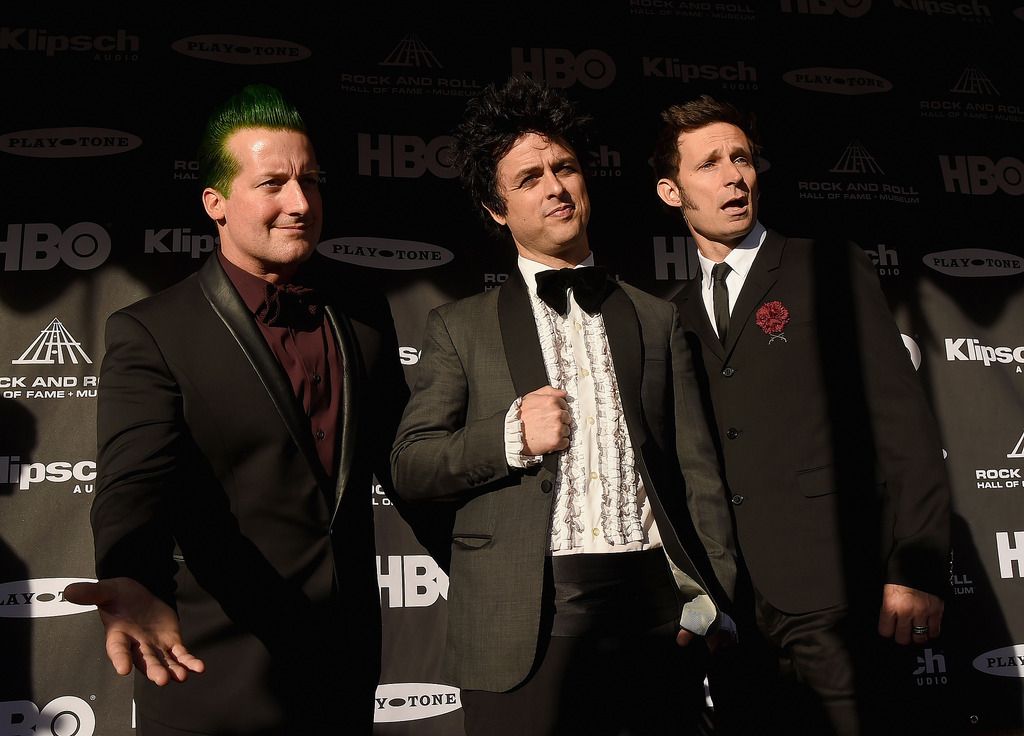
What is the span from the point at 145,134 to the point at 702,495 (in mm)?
3215

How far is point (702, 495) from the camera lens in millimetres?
2107

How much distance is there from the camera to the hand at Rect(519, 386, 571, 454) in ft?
6.04

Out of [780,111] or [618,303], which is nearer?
[618,303]

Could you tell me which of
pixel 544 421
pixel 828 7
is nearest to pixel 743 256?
pixel 544 421

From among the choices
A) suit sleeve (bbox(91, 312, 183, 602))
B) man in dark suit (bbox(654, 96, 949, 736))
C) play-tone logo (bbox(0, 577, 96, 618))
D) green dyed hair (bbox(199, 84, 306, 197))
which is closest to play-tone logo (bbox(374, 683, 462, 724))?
play-tone logo (bbox(0, 577, 96, 618))

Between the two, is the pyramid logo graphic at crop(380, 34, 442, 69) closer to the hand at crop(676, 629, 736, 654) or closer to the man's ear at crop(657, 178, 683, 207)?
the man's ear at crop(657, 178, 683, 207)

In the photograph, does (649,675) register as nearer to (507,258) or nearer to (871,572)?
(871,572)

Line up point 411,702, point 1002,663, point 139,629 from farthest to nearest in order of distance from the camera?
point 1002,663 → point 411,702 → point 139,629

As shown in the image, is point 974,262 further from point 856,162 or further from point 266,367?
point 266,367

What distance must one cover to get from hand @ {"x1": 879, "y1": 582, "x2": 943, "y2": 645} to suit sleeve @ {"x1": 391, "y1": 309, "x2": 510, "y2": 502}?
1.11 m

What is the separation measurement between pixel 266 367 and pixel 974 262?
13.0ft

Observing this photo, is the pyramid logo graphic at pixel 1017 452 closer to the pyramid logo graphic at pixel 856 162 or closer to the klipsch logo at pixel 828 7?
the pyramid logo graphic at pixel 856 162

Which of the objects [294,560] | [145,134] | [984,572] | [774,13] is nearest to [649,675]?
[294,560]

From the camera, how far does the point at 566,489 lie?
203 cm
